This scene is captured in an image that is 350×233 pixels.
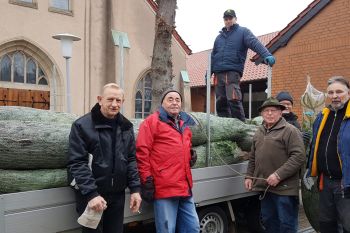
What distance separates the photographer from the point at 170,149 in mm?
3346

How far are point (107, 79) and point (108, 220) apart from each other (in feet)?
37.5

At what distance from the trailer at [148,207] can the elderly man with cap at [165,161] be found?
0.30 meters

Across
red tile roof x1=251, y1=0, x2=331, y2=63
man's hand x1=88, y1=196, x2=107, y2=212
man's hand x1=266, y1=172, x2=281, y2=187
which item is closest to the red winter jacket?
man's hand x1=88, y1=196, x2=107, y2=212

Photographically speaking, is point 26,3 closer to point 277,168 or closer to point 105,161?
point 277,168

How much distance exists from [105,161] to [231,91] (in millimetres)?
2890

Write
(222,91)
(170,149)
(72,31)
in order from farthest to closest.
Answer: (72,31), (222,91), (170,149)

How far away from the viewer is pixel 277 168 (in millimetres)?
3912

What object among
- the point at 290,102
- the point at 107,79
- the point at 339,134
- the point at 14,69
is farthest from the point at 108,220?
the point at 107,79

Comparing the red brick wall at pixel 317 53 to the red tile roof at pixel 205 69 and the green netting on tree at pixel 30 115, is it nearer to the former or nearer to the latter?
the red tile roof at pixel 205 69

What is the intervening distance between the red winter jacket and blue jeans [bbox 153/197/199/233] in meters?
0.10

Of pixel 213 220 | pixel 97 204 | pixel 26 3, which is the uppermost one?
pixel 26 3

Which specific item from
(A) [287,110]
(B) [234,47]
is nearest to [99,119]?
(A) [287,110]

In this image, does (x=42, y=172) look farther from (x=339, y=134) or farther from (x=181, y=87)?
(x=181, y=87)

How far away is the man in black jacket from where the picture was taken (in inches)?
107
